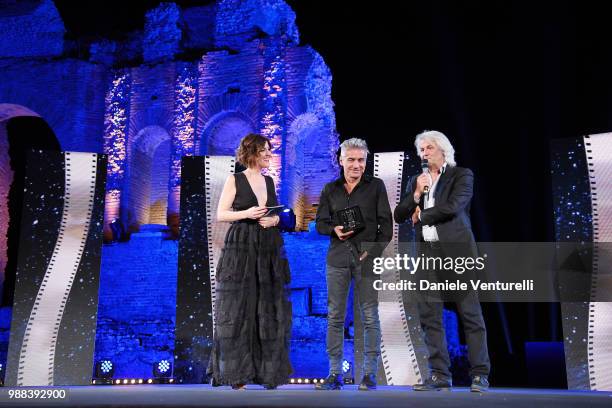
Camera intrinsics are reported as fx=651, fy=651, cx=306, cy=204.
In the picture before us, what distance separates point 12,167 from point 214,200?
49.6 ft

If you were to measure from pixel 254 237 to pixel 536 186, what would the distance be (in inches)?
530

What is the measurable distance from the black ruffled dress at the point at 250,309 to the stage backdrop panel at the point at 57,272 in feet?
6.58

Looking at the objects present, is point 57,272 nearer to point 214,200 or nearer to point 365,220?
point 214,200

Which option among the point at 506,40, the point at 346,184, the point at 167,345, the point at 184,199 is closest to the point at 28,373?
the point at 184,199

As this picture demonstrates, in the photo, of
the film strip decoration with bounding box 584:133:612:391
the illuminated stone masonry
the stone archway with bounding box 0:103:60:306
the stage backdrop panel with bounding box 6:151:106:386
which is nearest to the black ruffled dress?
the stage backdrop panel with bounding box 6:151:106:386

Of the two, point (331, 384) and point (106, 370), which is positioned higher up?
point (331, 384)

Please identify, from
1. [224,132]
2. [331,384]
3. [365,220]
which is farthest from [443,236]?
[224,132]

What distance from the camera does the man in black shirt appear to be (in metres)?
4.82

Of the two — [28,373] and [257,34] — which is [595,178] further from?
[257,34]

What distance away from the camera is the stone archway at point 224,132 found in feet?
55.9

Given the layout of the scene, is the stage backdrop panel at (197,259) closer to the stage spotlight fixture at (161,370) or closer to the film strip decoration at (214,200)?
the film strip decoration at (214,200)

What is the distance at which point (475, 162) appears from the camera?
17203 mm

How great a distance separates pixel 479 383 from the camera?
14.6ft

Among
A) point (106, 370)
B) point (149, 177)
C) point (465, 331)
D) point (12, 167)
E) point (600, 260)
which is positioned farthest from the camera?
point (12, 167)
